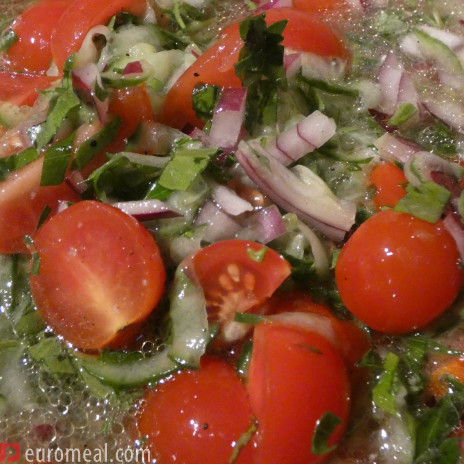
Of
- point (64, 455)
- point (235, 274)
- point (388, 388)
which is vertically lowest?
point (64, 455)

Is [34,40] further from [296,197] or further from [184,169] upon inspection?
[296,197]

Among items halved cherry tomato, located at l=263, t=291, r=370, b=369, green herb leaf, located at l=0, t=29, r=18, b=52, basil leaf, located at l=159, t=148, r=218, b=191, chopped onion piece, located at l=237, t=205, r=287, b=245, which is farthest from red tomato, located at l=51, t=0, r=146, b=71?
halved cherry tomato, located at l=263, t=291, r=370, b=369

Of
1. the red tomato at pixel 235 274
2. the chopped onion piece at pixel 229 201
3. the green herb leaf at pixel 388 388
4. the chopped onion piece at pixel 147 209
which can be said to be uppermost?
the chopped onion piece at pixel 147 209

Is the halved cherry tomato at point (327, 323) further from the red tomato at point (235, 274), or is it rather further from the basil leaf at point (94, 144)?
the basil leaf at point (94, 144)

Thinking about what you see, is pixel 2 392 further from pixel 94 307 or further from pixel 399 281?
pixel 399 281

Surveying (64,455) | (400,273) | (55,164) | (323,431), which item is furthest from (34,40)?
(323,431)

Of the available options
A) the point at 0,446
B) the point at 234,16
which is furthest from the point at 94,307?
the point at 234,16

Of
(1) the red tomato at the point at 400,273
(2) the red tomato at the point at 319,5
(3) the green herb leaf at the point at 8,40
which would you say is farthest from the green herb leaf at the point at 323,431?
(3) the green herb leaf at the point at 8,40
